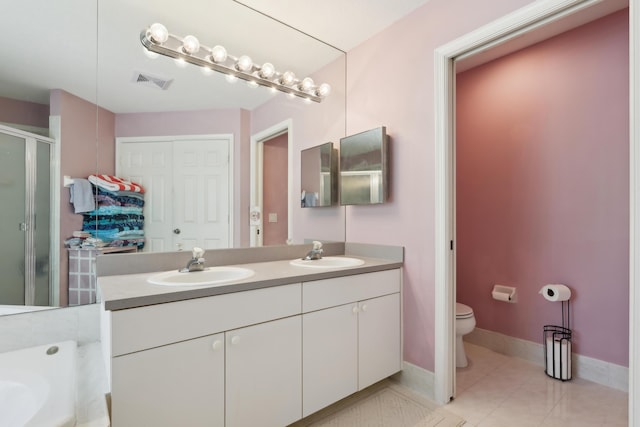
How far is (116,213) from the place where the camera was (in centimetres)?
165

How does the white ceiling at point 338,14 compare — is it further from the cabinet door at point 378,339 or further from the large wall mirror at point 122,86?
the cabinet door at point 378,339

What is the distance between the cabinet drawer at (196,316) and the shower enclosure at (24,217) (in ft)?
2.55

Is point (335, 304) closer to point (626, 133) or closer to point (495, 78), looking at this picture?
point (626, 133)

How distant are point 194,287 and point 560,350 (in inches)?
92.4

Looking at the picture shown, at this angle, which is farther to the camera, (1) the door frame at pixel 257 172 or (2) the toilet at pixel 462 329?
(2) the toilet at pixel 462 329

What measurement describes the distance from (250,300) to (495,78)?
2.63 m

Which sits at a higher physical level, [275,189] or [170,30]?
[170,30]

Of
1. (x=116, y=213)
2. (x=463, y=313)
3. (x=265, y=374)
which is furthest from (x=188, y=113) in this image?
(x=463, y=313)

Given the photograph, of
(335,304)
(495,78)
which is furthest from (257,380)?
(495,78)

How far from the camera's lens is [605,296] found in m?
2.05

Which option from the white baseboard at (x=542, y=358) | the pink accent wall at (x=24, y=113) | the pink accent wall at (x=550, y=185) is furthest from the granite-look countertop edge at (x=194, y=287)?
the white baseboard at (x=542, y=358)

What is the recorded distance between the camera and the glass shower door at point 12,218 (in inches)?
55.1
